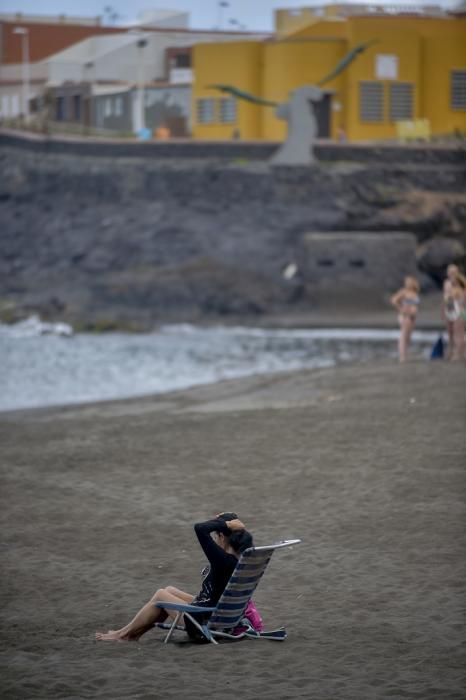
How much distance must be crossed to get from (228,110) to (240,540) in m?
42.0

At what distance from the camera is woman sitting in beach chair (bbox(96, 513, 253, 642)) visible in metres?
7.86

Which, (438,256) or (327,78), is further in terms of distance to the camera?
(327,78)

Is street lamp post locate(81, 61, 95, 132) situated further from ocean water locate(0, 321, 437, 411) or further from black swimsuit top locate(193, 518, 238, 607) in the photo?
black swimsuit top locate(193, 518, 238, 607)

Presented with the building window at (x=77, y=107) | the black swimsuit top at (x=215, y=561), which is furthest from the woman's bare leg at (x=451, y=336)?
the building window at (x=77, y=107)

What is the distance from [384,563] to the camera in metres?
9.82

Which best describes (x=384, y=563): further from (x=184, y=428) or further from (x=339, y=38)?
(x=339, y=38)

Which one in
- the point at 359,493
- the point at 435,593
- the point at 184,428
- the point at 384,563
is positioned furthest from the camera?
the point at 184,428

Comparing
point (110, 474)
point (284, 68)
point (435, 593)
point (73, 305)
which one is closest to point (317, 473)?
point (110, 474)

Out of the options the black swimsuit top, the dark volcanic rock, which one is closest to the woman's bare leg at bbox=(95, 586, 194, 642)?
the black swimsuit top

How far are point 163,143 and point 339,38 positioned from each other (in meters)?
7.31

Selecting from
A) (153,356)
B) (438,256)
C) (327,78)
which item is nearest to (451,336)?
(153,356)

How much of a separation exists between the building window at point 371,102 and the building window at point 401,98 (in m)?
0.39

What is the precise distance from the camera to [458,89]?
4703 cm

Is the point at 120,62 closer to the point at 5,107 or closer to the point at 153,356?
the point at 5,107
